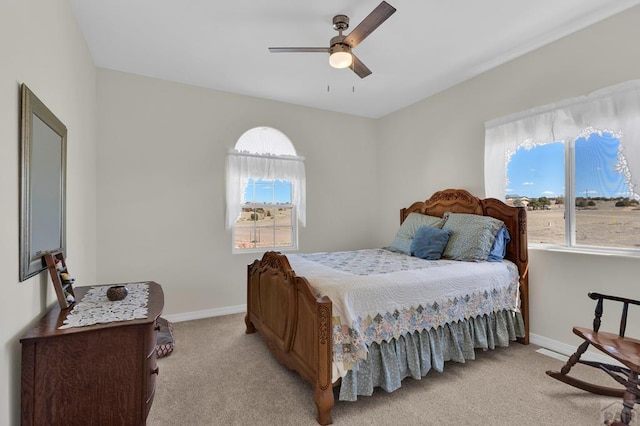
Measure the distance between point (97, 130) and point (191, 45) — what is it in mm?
1390

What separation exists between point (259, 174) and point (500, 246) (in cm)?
282

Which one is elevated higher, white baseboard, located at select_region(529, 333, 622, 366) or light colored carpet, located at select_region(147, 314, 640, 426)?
white baseboard, located at select_region(529, 333, 622, 366)

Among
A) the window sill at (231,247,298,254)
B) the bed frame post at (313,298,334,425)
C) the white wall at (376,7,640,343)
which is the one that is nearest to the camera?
the bed frame post at (313,298,334,425)

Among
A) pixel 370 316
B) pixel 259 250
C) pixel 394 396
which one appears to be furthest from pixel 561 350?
pixel 259 250

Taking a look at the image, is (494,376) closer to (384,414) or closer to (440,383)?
(440,383)

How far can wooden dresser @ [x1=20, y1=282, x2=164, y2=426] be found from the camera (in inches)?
51.7

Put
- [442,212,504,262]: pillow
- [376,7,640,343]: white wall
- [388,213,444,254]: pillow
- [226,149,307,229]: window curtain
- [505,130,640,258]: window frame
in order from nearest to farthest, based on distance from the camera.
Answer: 1. [376,7,640,343]: white wall
2. [505,130,640,258]: window frame
3. [442,212,504,262]: pillow
4. [388,213,444,254]: pillow
5. [226,149,307,229]: window curtain

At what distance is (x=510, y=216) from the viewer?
9.86 feet

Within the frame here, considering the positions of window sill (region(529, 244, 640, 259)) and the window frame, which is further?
the window frame

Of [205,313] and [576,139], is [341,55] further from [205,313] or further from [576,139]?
[205,313]

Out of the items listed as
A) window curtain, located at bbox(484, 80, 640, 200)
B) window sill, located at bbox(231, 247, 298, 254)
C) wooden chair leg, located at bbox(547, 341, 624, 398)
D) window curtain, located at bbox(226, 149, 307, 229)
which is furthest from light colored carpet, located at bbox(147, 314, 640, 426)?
window curtain, located at bbox(226, 149, 307, 229)

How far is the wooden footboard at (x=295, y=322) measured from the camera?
72.4 inches

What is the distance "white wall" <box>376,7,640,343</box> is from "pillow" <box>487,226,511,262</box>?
28 centimetres

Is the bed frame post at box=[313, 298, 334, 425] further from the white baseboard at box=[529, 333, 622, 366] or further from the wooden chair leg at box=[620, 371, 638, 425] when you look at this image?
the white baseboard at box=[529, 333, 622, 366]
